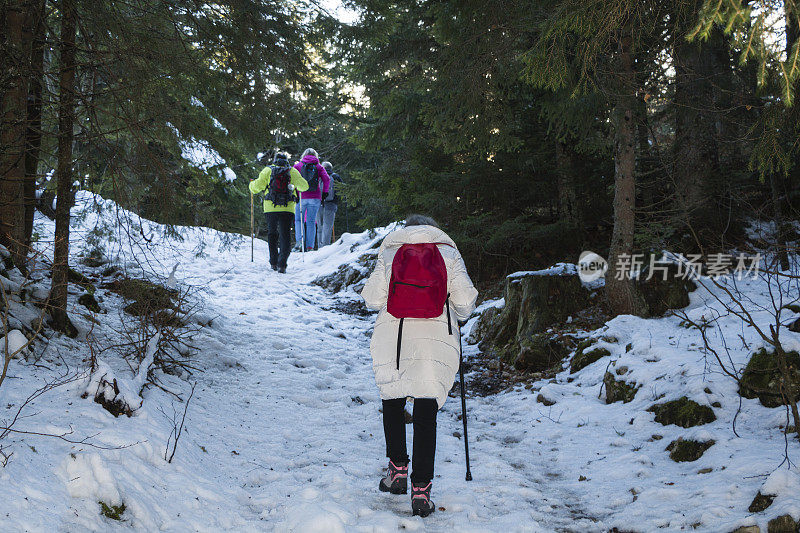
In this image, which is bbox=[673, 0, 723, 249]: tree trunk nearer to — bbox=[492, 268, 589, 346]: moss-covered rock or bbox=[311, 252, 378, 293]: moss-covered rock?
bbox=[492, 268, 589, 346]: moss-covered rock

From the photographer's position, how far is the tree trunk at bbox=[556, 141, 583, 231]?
989cm

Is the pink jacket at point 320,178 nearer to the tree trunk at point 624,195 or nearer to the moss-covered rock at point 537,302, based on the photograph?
the moss-covered rock at point 537,302

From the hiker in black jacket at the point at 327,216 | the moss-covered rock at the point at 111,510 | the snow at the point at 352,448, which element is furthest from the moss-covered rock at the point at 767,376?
the hiker in black jacket at the point at 327,216

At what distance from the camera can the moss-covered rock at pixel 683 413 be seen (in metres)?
4.36

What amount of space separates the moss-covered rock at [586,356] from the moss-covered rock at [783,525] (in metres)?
3.59

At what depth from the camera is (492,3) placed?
238 inches

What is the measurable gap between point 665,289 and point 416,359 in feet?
17.7

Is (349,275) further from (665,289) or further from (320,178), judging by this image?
Result: (665,289)

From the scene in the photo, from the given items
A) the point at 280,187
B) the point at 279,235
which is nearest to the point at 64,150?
the point at 280,187

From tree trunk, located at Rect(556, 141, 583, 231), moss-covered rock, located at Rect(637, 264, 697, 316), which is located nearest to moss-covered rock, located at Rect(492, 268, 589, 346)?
moss-covered rock, located at Rect(637, 264, 697, 316)

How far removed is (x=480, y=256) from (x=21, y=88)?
8.10 metres

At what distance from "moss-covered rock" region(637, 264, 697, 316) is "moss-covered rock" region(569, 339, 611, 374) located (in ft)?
4.76

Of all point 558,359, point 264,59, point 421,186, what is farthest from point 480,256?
point 264,59

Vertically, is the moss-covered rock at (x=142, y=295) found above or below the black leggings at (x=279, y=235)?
below
